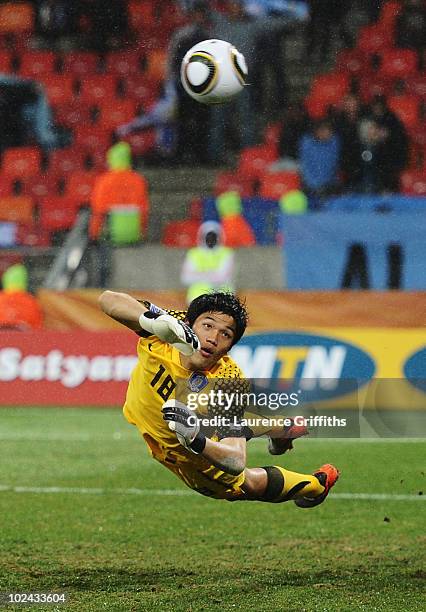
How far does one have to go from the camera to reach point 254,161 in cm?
1517

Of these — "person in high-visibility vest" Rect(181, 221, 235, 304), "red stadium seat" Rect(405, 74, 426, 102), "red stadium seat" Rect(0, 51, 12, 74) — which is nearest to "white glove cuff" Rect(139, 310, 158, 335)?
"person in high-visibility vest" Rect(181, 221, 235, 304)

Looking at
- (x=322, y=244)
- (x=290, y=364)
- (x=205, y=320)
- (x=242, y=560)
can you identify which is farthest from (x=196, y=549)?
(x=322, y=244)

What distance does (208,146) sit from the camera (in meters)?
15.3

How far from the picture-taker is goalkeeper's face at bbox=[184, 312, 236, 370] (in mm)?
5348

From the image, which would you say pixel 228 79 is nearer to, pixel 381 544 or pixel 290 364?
pixel 381 544

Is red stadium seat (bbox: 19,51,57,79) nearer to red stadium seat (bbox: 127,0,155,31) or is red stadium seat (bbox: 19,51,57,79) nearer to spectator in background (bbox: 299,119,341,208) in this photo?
red stadium seat (bbox: 127,0,155,31)

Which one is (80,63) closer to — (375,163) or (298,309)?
(375,163)

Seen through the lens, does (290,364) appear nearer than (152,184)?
Yes

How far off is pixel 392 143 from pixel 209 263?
2.55 metres

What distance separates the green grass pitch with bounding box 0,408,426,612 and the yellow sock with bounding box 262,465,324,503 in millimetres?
415

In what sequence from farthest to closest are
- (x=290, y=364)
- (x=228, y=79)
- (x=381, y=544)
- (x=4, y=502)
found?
(x=290, y=364)
(x=4, y=502)
(x=228, y=79)
(x=381, y=544)

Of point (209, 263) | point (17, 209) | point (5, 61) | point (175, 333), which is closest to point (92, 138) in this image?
point (17, 209)

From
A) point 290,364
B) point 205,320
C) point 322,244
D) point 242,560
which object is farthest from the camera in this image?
point 322,244

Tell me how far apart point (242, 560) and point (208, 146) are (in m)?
9.58
